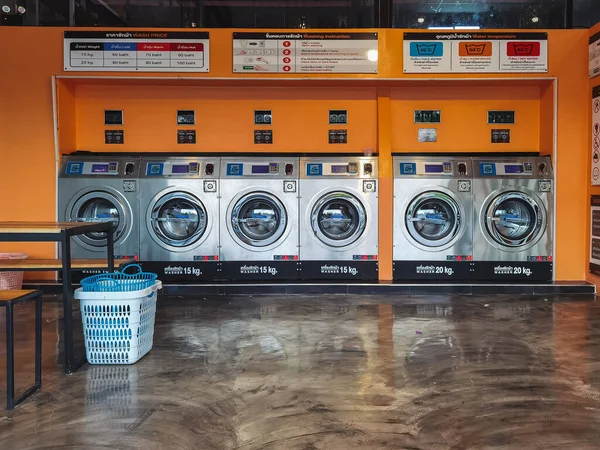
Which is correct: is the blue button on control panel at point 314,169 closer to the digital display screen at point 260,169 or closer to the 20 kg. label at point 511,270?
the digital display screen at point 260,169

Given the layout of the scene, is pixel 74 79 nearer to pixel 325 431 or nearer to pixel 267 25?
pixel 267 25

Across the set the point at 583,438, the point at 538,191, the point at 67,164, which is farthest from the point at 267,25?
the point at 583,438

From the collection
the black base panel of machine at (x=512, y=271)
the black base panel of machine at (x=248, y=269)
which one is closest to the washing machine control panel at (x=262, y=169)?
the black base panel of machine at (x=248, y=269)

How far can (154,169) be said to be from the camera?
18.5ft

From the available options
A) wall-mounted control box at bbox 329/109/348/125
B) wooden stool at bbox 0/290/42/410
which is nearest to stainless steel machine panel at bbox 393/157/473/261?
wall-mounted control box at bbox 329/109/348/125

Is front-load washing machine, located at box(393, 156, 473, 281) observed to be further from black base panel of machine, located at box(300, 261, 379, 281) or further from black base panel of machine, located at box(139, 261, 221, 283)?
black base panel of machine, located at box(139, 261, 221, 283)

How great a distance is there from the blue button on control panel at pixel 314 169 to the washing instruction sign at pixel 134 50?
1.57 m

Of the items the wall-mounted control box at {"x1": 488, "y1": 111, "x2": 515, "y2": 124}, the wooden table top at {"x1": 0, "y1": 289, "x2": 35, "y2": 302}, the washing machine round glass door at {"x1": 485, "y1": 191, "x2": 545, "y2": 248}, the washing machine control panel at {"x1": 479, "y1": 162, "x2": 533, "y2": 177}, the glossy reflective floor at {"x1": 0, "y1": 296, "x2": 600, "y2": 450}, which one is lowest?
the glossy reflective floor at {"x1": 0, "y1": 296, "x2": 600, "y2": 450}

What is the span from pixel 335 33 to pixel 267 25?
84 cm

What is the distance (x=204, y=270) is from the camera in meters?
5.60

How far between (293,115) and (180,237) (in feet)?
6.06

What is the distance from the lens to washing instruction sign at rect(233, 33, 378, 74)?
18.1 feet

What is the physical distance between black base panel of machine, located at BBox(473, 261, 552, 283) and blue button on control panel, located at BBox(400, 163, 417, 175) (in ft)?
3.81

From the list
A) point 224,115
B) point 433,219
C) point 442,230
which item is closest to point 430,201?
point 433,219
